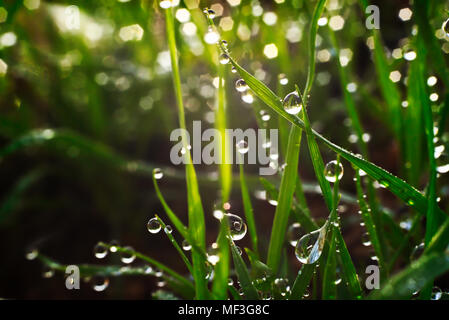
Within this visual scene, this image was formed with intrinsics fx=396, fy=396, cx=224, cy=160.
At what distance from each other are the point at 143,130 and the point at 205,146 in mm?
209

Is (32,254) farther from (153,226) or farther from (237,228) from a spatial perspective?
(237,228)

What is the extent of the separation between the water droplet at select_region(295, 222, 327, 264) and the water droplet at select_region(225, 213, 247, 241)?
81 mm

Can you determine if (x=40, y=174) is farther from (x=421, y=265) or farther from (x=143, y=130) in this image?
(x=421, y=265)

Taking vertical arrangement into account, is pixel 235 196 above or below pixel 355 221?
above

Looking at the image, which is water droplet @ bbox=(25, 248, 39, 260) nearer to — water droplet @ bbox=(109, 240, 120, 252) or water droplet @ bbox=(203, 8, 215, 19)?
water droplet @ bbox=(109, 240, 120, 252)

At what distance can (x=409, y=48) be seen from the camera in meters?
0.76

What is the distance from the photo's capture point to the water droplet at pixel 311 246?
0.50m

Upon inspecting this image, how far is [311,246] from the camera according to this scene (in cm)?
52

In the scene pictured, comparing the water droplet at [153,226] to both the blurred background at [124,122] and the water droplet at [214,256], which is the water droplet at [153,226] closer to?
the water droplet at [214,256]

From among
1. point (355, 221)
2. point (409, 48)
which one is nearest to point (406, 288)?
point (355, 221)

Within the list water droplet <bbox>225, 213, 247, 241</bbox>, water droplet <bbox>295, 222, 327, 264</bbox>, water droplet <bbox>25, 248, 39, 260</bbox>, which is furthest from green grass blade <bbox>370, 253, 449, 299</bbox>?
water droplet <bbox>25, 248, 39, 260</bbox>

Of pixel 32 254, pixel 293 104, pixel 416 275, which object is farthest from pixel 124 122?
pixel 416 275

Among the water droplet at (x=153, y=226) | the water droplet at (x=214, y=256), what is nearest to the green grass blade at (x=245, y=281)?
the water droplet at (x=214, y=256)

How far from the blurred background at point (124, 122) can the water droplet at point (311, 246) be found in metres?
0.33
